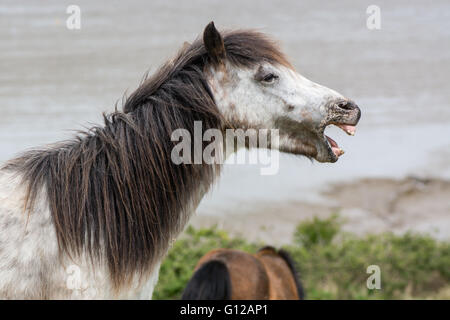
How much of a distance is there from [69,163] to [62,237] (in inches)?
12.6

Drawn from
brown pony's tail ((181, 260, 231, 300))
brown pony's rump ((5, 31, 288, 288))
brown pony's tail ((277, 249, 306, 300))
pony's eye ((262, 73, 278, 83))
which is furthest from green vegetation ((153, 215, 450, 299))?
pony's eye ((262, 73, 278, 83))

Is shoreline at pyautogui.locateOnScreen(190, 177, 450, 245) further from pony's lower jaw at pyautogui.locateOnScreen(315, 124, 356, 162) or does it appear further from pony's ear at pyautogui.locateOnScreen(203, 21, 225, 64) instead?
pony's ear at pyautogui.locateOnScreen(203, 21, 225, 64)

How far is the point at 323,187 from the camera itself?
8.87 m

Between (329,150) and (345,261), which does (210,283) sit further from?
(345,261)

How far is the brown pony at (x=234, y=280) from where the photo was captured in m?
4.18

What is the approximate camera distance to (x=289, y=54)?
1252cm

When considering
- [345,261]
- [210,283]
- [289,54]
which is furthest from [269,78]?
[289,54]

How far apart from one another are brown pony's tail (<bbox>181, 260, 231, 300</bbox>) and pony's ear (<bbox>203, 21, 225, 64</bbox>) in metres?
1.96

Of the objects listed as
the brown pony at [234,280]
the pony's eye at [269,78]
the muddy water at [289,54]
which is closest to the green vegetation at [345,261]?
the brown pony at [234,280]

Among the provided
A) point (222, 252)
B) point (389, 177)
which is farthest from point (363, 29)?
point (222, 252)

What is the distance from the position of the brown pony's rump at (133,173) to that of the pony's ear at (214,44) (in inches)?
1.6

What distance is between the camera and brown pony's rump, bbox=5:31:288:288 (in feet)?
8.15

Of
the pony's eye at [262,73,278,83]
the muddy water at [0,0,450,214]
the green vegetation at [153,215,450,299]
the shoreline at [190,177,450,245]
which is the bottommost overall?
the green vegetation at [153,215,450,299]

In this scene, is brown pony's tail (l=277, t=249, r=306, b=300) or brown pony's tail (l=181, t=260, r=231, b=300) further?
brown pony's tail (l=277, t=249, r=306, b=300)
